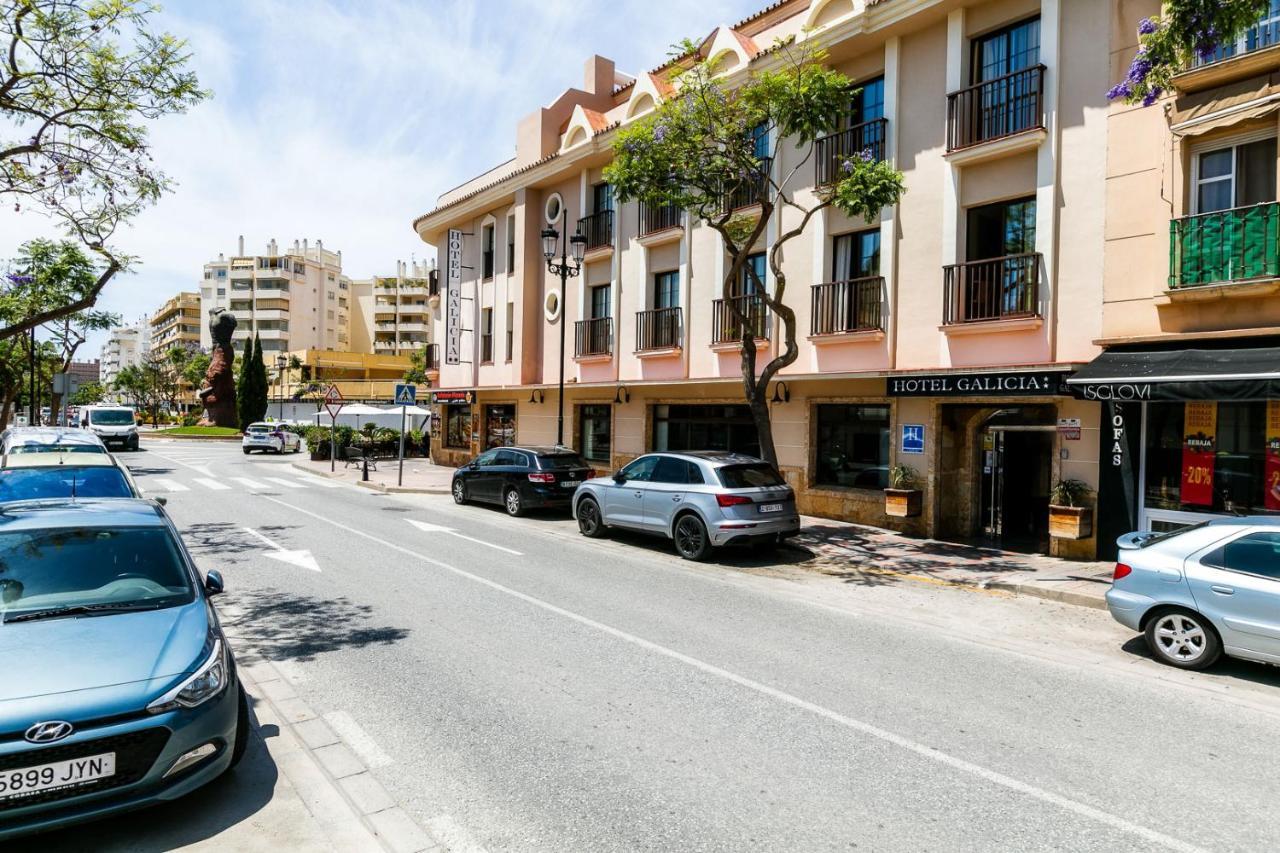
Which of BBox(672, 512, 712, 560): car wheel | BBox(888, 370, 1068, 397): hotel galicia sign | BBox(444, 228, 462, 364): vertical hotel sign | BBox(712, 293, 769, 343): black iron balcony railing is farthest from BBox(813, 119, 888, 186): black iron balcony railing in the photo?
BBox(444, 228, 462, 364): vertical hotel sign

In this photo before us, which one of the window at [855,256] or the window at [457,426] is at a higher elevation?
the window at [855,256]

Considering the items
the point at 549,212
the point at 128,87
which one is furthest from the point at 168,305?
the point at 128,87

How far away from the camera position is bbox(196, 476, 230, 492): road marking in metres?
19.8

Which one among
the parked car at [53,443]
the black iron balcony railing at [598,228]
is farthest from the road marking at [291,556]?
the black iron balcony railing at [598,228]

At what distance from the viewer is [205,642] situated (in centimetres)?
419

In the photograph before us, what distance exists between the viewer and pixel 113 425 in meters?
34.5

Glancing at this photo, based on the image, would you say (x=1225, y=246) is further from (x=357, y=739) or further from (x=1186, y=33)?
(x=357, y=739)

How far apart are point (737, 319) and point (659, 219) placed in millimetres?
4425

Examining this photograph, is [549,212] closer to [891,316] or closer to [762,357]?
[762,357]

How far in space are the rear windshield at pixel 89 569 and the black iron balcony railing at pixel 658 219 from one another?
15.3m

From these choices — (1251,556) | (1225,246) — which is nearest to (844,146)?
(1225,246)

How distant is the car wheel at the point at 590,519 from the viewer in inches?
538

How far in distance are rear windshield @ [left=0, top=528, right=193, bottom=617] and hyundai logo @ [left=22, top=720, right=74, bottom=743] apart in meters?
1.21

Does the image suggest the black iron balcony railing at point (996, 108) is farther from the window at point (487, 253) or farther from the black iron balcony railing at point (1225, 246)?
the window at point (487, 253)
